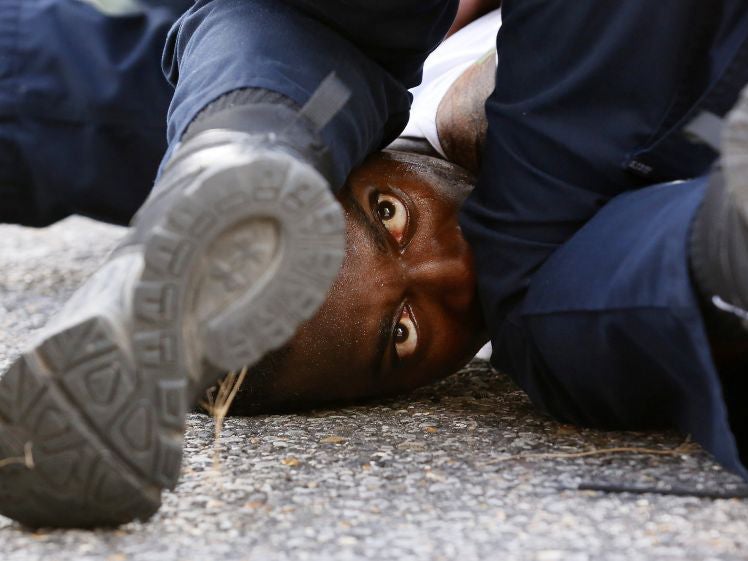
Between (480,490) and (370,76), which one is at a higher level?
(370,76)

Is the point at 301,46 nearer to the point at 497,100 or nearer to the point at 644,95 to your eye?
the point at 497,100

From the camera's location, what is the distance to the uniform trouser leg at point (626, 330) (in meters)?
0.97

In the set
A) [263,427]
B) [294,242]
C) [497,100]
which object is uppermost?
[497,100]

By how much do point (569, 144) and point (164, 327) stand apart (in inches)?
21.9

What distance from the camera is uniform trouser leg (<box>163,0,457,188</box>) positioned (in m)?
1.09

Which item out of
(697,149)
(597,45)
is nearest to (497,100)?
(597,45)

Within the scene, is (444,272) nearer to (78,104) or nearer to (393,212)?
(393,212)

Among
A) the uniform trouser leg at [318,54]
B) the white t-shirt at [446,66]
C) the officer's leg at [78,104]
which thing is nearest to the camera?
the uniform trouser leg at [318,54]

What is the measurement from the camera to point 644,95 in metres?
1.17

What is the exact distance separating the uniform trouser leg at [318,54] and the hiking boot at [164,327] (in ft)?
0.75

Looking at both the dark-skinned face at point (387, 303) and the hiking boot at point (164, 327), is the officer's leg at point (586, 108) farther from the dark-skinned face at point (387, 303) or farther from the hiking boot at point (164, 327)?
the hiking boot at point (164, 327)

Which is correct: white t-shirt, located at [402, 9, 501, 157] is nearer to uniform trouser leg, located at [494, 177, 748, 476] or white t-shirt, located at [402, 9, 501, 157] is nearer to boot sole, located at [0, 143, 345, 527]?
uniform trouser leg, located at [494, 177, 748, 476]

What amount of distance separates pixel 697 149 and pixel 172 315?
2.00ft

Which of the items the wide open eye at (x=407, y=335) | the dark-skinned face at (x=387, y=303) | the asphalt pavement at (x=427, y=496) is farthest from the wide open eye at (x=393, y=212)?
the asphalt pavement at (x=427, y=496)
